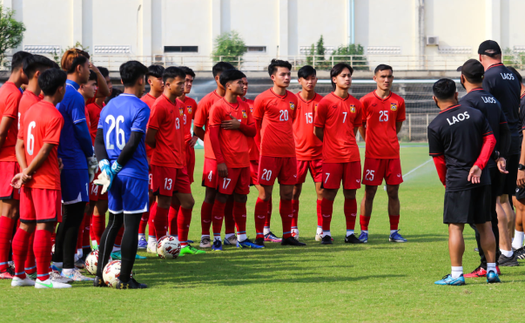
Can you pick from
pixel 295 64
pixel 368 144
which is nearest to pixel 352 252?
pixel 368 144

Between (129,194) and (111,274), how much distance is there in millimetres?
815

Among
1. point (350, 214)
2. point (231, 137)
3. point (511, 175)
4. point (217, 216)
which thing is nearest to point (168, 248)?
point (217, 216)

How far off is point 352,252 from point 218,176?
85.6 inches

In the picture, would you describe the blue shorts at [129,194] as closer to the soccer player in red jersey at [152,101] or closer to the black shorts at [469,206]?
the soccer player in red jersey at [152,101]

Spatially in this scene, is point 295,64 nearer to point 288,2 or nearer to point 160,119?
point 288,2

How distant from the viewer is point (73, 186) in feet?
20.9

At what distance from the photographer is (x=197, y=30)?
51938mm

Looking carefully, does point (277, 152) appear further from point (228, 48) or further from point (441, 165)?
point (228, 48)

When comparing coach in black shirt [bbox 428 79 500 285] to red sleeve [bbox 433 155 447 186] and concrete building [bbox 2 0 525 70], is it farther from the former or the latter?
concrete building [bbox 2 0 525 70]

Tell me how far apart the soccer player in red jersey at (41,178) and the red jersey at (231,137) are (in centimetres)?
296

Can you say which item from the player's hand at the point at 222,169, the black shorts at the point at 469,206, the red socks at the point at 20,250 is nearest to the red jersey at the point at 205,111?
the player's hand at the point at 222,169

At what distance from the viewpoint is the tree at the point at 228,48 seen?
5019 cm

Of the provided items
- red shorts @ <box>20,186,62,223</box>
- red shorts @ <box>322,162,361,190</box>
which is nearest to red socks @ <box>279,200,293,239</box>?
red shorts @ <box>322,162,361,190</box>

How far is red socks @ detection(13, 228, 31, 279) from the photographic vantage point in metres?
5.93
